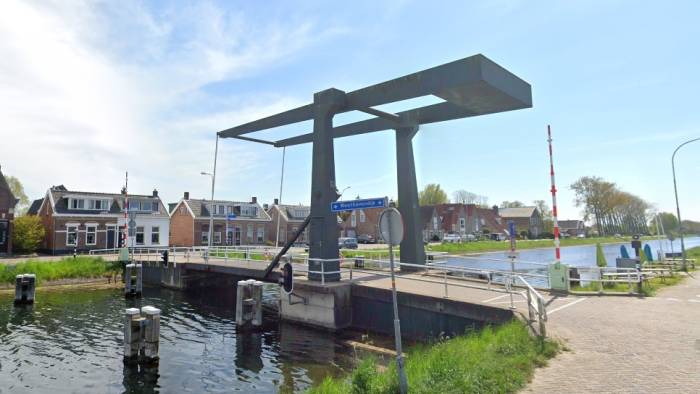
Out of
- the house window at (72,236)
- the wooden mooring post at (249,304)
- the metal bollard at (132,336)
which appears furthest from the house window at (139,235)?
the metal bollard at (132,336)

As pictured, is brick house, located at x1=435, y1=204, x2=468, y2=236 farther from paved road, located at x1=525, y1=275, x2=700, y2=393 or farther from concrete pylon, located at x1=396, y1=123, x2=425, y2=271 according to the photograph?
paved road, located at x1=525, y1=275, x2=700, y2=393

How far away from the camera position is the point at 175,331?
13391mm

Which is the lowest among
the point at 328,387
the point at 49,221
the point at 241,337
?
the point at 241,337

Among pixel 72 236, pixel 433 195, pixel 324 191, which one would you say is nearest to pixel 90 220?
pixel 72 236

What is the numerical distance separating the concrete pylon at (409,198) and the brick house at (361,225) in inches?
1794

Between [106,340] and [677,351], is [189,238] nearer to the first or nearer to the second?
[106,340]

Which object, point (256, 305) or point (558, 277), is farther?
point (256, 305)

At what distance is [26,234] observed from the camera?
104ft

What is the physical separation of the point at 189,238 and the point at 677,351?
141 ft

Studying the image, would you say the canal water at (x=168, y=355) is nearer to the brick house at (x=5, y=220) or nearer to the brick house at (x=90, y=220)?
the brick house at (x=5, y=220)

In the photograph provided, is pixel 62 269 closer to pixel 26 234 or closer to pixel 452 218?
pixel 26 234

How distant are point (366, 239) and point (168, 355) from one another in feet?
161

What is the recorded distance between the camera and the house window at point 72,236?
33.7m

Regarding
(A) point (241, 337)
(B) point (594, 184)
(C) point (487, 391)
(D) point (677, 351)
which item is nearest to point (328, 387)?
(C) point (487, 391)
